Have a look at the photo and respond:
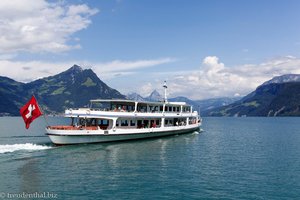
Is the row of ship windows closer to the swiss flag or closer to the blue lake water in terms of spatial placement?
the blue lake water

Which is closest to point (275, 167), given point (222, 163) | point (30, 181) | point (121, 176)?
point (222, 163)

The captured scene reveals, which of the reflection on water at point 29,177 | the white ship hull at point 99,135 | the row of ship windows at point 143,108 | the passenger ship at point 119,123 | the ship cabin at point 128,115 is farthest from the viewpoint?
the row of ship windows at point 143,108

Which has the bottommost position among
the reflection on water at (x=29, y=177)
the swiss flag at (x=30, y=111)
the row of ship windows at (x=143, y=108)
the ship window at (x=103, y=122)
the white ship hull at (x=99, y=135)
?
the reflection on water at (x=29, y=177)

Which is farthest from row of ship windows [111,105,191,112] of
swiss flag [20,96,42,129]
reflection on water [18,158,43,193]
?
reflection on water [18,158,43,193]

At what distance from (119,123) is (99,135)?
21.2 ft

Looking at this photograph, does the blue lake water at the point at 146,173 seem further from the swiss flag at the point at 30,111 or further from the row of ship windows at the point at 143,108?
the row of ship windows at the point at 143,108

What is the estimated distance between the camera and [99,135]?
56.3 metres

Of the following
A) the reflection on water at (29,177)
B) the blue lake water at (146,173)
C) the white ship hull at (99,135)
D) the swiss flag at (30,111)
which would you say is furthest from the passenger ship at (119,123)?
the reflection on water at (29,177)

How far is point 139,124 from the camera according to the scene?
66750 mm

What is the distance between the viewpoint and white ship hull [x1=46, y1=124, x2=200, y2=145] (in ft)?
172

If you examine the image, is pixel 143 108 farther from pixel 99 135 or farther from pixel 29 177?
pixel 29 177

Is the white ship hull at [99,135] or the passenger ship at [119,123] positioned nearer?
the white ship hull at [99,135]

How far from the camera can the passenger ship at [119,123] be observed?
53.8 meters

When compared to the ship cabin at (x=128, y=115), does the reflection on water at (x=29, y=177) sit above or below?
below
